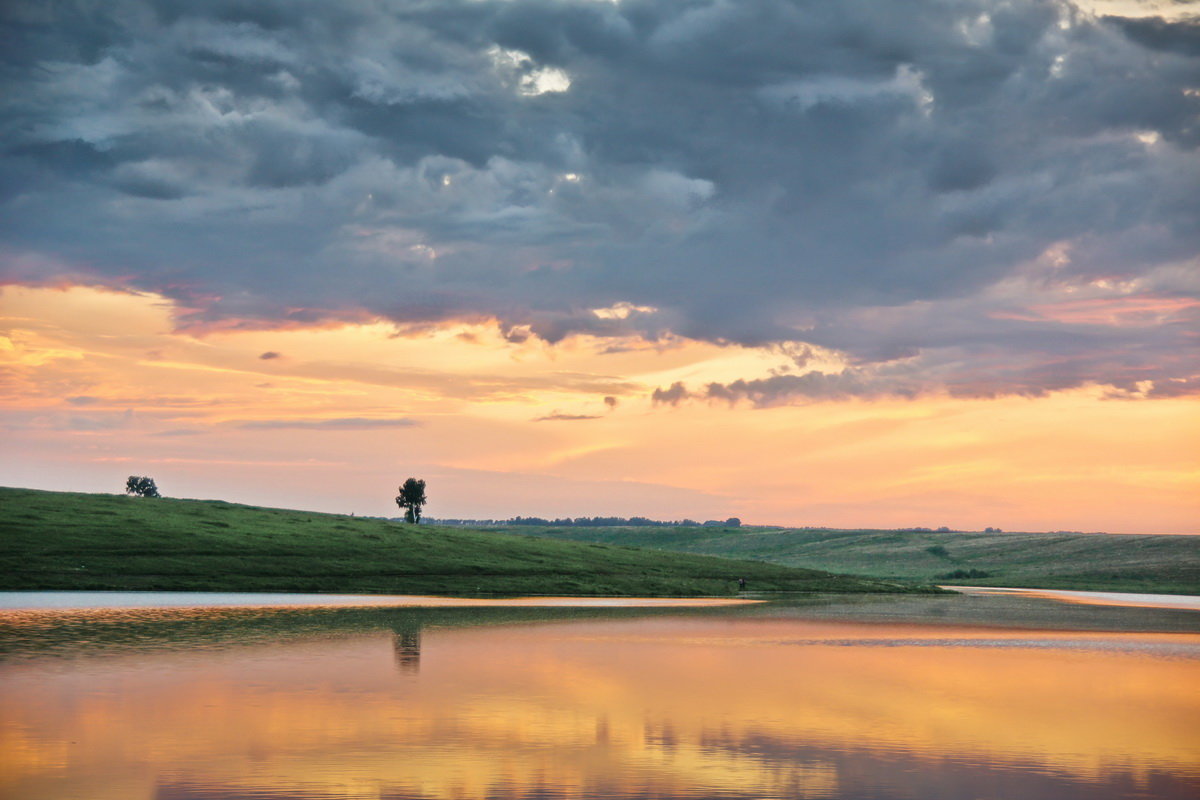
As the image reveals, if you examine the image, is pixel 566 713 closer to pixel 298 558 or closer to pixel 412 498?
pixel 298 558

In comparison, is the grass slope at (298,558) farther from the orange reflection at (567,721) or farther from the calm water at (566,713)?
the orange reflection at (567,721)

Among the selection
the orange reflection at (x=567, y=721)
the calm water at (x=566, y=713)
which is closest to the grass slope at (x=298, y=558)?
the calm water at (x=566, y=713)

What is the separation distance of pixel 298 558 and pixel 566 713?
7851 centimetres

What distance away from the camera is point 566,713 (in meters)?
33.4

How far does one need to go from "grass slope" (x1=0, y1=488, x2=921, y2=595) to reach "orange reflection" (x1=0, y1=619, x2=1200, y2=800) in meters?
45.7

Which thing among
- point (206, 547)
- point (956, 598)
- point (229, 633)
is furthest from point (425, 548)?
point (229, 633)

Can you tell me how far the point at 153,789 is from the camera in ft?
74.7

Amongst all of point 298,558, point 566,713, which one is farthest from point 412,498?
point 566,713

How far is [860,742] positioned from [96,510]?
109661 mm

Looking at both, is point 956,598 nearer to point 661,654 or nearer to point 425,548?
point 425,548

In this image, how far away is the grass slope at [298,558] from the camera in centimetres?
9262

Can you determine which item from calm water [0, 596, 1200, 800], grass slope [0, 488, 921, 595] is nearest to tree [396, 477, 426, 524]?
grass slope [0, 488, 921, 595]

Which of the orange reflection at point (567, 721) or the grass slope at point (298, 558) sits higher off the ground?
the grass slope at point (298, 558)

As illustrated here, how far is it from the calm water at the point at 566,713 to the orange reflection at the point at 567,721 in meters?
0.11
